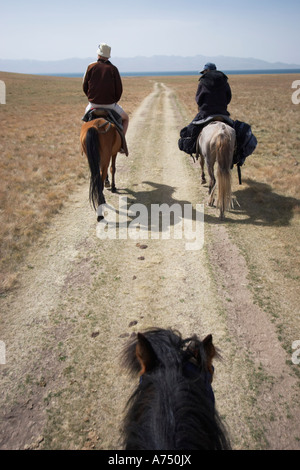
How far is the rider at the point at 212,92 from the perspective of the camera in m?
6.50

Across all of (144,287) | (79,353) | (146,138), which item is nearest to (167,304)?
(144,287)

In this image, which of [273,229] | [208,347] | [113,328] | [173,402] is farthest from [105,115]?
[173,402]

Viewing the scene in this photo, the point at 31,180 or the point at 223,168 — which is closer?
the point at 223,168

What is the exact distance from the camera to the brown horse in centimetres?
547

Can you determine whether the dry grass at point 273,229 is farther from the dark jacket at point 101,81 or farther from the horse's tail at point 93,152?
the dark jacket at point 101,81

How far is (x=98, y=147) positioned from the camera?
18.2 ft

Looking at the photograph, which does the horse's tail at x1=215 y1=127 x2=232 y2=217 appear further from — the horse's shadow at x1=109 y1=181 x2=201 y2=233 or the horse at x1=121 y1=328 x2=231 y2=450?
the horse at x1=121 y1=328 x2=231 y2=450

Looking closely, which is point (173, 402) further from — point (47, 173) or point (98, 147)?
point (47, 173)

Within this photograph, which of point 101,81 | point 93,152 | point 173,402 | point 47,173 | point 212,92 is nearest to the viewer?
point 173,402

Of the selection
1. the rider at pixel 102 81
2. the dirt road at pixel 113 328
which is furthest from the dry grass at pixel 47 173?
the rider at pixel 102 81

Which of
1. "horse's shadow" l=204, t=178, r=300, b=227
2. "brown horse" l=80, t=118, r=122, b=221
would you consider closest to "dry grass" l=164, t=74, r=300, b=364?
"horse's shadow" l=204, t=178, r=300, b=227

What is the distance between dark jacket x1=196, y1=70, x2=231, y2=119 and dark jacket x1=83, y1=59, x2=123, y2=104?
209cm

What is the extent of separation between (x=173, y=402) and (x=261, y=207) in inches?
243
